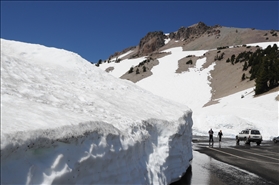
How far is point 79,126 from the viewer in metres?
5.11

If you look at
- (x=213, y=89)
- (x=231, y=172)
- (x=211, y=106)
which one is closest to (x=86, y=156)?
(x=231, y=172)

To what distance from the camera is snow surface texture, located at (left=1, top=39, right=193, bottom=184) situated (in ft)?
13.1

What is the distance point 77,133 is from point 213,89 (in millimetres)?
66787

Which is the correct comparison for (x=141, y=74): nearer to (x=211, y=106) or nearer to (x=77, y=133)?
(x=211, y=106)

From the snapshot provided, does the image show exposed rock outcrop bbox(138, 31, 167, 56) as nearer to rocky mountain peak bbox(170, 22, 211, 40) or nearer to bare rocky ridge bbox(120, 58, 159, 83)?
rocky mountain peak bbox(170, 22, 211, 40)

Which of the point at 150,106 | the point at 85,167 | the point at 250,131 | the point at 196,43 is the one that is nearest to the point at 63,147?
the point at 85,167

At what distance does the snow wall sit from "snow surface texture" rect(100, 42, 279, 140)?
30.7 meters

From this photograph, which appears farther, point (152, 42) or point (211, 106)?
point (152, 42)

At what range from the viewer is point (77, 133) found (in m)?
4.82

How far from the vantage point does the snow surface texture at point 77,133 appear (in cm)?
401

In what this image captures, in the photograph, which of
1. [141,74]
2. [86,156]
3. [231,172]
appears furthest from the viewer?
[141,74]

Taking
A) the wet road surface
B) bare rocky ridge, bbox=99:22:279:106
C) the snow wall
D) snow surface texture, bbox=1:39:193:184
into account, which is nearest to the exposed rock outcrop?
bare rocky ridge, bbox=99:22:279:106

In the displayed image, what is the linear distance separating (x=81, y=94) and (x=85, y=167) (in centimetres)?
386

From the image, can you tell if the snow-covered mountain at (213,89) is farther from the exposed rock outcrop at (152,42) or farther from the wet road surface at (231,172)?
the exposed rock outcrop at (152,42)
